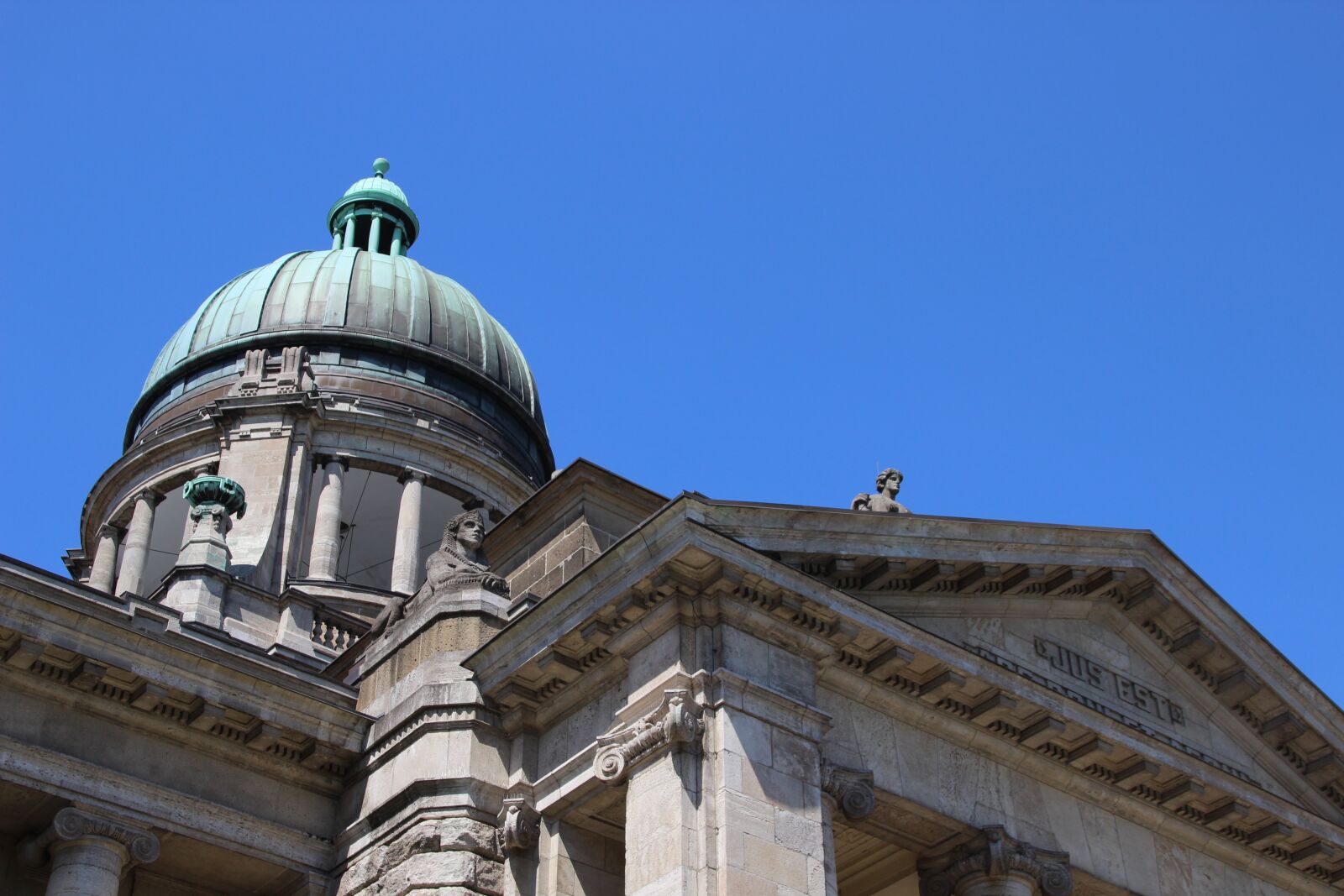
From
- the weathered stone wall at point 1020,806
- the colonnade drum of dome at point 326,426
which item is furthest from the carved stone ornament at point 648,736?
the colonnade drum of dome at point 326,426

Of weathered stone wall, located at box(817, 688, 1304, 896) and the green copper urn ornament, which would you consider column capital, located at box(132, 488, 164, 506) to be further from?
weathered stone wall, located at box(817, 688, 1304, 896)

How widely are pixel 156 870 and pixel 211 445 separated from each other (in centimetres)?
2299

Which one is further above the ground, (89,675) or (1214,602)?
(1214,602)

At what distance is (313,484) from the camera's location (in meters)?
43.3

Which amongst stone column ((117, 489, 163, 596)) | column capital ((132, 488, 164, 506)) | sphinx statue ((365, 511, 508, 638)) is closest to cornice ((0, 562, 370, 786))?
sphinx statue ((365, 511, 508, 638))

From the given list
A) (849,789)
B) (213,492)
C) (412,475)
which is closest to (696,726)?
(849,789)

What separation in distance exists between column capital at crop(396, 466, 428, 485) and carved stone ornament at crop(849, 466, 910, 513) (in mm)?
20869

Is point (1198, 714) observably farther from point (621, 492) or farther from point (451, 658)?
point (451, 658)

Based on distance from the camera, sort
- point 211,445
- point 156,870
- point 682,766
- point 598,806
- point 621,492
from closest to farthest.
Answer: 1. point 682,766
2. point 598,806
3. point 156,870
4. point 621,492
5. point 211,445

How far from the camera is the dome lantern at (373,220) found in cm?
5275

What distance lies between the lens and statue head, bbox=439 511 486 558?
902 inches

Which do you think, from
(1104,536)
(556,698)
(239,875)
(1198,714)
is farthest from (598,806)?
(1198,714)

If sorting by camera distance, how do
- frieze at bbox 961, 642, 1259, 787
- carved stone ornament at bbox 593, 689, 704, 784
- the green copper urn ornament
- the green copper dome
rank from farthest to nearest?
1. the green copper dome
2. the green copper urn ornament
3. frieze at bbox 961, 642, 1259, 787
4. carved stone ornament at bbox 593, 689, 704, 784

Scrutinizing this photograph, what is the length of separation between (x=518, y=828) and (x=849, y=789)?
11.9 feet
